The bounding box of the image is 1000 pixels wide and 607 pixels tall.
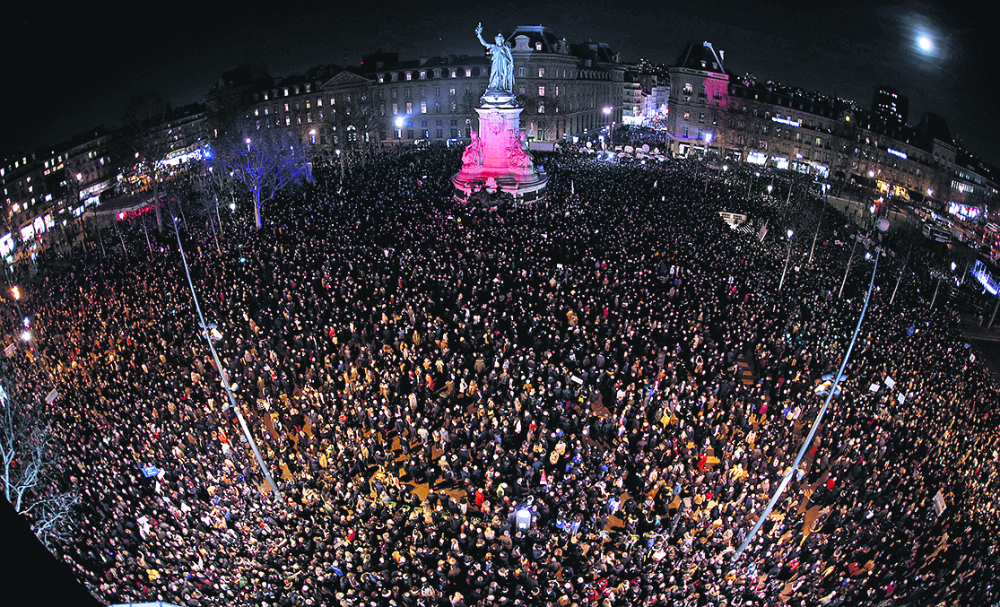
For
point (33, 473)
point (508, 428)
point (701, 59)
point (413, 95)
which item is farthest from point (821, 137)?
point (33, 473)

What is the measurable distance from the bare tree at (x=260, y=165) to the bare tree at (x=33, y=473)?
23.8m

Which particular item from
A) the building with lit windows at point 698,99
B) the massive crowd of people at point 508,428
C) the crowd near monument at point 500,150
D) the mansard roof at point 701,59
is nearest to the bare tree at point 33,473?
the massive crowd of people at point 508,428

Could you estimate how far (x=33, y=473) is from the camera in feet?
45.2

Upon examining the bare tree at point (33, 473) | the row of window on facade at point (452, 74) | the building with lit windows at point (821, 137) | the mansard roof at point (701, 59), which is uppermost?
the mansard roof at point (701, 59)

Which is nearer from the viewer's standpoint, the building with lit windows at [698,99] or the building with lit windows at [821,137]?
the building with lit windows at [821,137]

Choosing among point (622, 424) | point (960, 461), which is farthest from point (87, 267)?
point (960, 461)

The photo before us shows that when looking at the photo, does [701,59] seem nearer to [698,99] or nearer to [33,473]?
[698,99]

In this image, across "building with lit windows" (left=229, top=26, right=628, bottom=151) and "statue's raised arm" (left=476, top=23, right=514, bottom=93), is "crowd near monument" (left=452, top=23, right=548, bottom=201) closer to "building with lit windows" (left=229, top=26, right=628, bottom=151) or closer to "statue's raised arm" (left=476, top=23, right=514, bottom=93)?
"statue's raised arm" (left=476, top=23, right=514, bottom=93)

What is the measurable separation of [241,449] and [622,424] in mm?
11376

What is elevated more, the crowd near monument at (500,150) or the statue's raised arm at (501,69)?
the statue's raised arm at (501,69)

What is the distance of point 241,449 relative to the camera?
15.6 m

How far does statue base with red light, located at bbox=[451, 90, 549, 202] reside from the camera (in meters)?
41.6

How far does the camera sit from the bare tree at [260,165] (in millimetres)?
40000

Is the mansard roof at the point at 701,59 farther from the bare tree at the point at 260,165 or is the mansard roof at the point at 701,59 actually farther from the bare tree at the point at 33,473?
the bare tree at the point at 33,473
